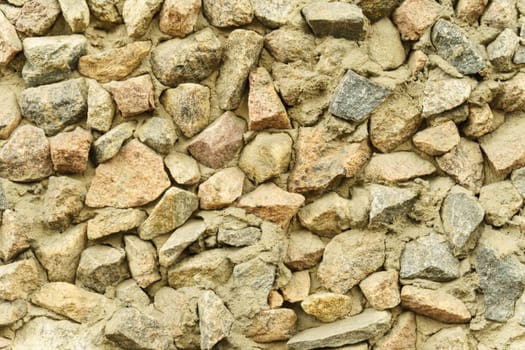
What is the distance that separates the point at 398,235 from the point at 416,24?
53 centimetres

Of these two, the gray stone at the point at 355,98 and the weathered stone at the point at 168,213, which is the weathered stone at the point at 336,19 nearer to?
the gray stone at the point at 355,98

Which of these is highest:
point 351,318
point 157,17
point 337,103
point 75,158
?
point 157,17

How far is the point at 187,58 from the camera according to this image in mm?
1686

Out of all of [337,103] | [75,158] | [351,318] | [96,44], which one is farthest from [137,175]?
[351,318]

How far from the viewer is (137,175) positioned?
1.67m

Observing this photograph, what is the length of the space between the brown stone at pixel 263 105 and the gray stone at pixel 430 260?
1.44 feet

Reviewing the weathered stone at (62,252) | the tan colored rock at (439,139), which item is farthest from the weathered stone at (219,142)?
the tan colored rock at (439,139)

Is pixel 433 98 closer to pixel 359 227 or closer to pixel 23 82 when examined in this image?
pixel 359 227

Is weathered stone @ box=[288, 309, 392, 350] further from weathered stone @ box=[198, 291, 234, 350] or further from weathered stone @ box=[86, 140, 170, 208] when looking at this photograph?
weathered stone @ box=[86, 140, 170, 208]

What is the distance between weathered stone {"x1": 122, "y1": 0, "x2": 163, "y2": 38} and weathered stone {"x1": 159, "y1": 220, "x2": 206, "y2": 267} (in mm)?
510

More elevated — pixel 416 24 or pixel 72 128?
pixel 416 24

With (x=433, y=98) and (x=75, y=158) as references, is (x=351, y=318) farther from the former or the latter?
(x=75, y=158)

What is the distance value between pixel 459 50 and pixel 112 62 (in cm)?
86

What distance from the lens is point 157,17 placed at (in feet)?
5.68
